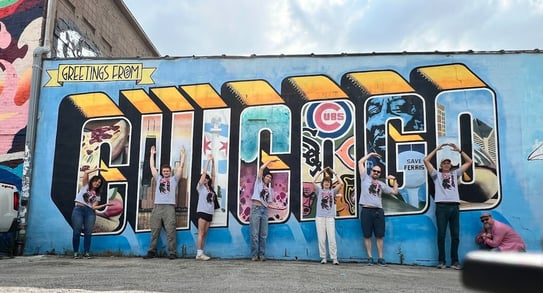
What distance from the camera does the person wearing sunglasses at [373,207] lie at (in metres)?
8.69

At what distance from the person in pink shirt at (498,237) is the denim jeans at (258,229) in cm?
390

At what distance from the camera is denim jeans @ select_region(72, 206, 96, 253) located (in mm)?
8930

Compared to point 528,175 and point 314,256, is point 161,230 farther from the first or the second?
point 528,175

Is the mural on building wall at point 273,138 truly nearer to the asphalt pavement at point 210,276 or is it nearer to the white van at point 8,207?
the white van at point 8,207

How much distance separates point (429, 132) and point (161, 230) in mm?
5539

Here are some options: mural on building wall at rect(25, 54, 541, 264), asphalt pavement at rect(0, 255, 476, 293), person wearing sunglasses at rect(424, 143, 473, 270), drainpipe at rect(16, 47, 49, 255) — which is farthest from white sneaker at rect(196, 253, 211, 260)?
person wearing sunglasses at rect(424, 143, 473, 270)

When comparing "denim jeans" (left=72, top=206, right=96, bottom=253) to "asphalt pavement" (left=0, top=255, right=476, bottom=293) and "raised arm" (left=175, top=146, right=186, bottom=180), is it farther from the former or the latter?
"raised arm" (left=175, top=146, right=186, bottom=180)

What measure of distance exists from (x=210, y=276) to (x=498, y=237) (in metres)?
5.12

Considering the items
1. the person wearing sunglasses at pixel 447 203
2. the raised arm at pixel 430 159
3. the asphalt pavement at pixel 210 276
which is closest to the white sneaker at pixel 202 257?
the asphalt pavement at pixel 210 276

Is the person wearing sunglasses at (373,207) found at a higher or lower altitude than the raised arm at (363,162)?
lower

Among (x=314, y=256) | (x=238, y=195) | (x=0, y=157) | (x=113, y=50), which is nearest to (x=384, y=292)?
(x=314, y=256)

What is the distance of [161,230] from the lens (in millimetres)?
9266

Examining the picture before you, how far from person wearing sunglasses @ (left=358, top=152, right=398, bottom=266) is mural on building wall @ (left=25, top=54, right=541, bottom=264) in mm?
232

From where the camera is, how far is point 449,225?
8680 millimetres
